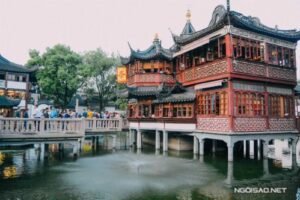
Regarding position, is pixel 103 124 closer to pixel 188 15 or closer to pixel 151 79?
pixel 151 79

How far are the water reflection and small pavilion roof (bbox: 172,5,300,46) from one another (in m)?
9.12

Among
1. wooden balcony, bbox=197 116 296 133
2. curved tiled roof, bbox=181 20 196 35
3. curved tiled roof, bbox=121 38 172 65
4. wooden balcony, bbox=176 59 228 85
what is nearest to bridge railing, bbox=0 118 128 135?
wooden balcony, bbox=197 116 296 133

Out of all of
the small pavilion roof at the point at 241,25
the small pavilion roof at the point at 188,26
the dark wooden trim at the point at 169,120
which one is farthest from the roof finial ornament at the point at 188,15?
the dark wooden trim at the point at 169,120

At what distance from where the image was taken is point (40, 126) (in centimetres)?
1625

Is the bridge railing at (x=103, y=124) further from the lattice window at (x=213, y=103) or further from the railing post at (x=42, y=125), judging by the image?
the lattice window at (x=213, y=103)

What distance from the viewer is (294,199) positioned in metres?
10.5

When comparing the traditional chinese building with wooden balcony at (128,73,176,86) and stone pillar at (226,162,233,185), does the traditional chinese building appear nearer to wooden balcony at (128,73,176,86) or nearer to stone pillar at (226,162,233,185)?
stone pillar at (226,162,233,185)

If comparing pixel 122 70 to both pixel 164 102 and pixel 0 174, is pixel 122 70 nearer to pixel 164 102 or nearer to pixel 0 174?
pixel 164 102

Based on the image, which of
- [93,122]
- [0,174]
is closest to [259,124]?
[93,122]

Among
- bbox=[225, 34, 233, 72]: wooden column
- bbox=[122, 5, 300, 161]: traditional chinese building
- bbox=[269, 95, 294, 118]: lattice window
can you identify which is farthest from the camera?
bbox=[269, 95, 294, 118]: lattice window

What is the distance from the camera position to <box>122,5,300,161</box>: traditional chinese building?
56.7 feet

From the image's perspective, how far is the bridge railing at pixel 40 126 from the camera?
49.9 feet

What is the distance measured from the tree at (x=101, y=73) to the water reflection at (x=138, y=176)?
82.7ft

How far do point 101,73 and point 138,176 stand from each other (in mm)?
33117
